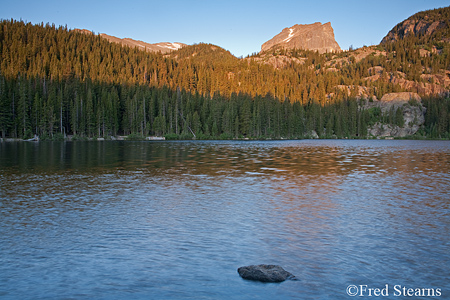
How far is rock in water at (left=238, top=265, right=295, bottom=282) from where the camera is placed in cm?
939

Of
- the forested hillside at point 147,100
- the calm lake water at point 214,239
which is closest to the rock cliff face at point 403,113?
the forested hillside at point 147,100

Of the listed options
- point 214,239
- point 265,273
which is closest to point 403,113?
point 214,239

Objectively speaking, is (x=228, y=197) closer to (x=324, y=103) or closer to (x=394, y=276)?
(x=394, y=276)

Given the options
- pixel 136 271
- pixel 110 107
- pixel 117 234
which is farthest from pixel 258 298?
pixel 110 107

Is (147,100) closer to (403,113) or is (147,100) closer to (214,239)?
(214,239)

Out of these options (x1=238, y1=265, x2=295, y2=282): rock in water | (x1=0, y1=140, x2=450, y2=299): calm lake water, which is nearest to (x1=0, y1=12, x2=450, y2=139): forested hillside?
(x1=0, y1=140, x2=450, y2=299): calm lake water

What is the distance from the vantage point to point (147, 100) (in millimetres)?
131875

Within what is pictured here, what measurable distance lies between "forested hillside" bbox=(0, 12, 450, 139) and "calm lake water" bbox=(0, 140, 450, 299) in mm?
91484

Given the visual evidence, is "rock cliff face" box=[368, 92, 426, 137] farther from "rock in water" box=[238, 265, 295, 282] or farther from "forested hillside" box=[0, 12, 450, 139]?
"rock in water" box=[238, 265, 295, 282]

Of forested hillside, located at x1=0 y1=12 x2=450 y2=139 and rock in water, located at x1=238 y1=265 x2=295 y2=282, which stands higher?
forested hillside, located at x1=0 y1=12 x2=450 y2=139

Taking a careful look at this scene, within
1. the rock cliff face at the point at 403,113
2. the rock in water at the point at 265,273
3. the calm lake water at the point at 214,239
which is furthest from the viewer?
the rock cliff face at the point at 403,113

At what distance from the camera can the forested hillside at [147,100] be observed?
359 feet

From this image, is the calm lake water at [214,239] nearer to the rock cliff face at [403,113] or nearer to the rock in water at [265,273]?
the rock in water at [265,273]

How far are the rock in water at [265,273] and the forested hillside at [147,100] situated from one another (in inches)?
4087
